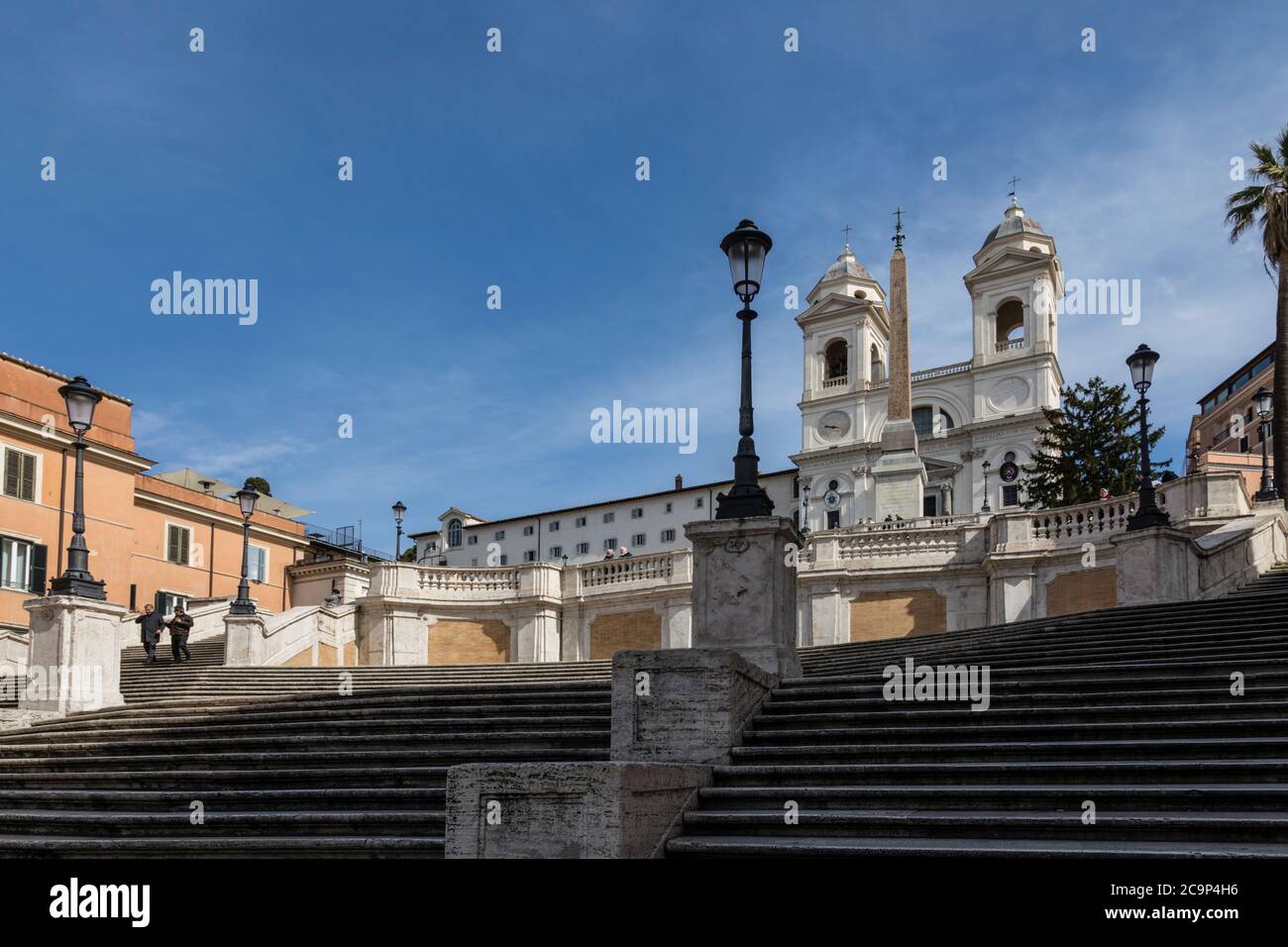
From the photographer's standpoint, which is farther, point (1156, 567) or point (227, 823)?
point (1156, 567)

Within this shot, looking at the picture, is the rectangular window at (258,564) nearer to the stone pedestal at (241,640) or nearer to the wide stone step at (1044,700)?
the stone pedestal at (241,640)

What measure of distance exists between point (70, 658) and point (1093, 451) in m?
41.0

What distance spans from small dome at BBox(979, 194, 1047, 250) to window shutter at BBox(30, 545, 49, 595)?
6323 cm

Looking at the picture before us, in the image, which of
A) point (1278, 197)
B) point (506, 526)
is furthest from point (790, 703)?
point (506, 526)

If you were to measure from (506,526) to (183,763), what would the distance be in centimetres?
7536

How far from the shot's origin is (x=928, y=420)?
2938 inches

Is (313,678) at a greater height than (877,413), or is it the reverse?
(877,413)

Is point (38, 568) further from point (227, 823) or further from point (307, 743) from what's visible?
point (227, 823)

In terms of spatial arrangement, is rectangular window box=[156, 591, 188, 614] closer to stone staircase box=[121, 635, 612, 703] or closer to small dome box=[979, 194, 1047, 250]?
stone staircase box=[121, 635, 612, 703]

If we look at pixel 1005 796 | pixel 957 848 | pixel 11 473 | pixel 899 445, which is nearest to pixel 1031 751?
pixel 1005 796

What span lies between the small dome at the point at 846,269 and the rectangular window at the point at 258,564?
49290 millimetres

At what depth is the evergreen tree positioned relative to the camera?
44.6m

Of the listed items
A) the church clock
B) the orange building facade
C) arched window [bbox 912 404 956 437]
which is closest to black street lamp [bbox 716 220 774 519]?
the orange building facade

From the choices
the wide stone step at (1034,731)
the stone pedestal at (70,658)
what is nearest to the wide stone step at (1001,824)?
the wide stone step at (1034,731)
